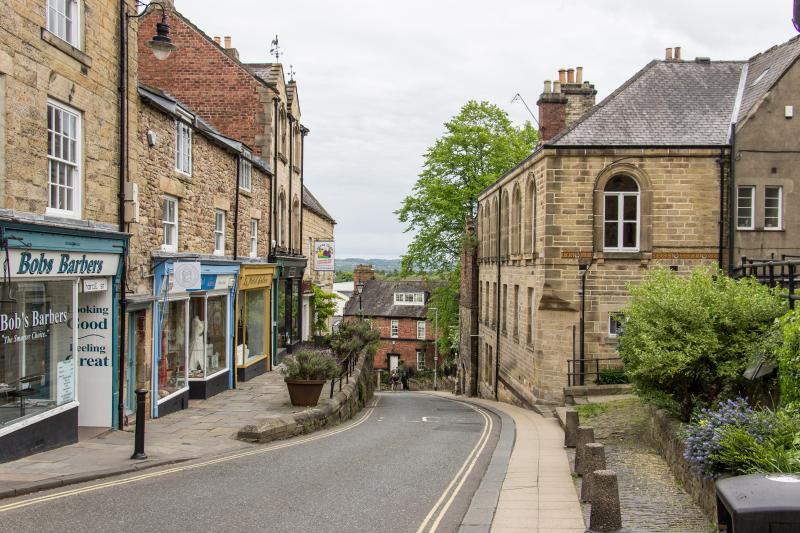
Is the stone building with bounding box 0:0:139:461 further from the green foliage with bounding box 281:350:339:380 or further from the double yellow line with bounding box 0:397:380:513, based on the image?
the green foliage with bounding box 281:350:339:380

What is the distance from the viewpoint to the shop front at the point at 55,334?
1084 cm

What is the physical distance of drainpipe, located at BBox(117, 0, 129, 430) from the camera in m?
14.1

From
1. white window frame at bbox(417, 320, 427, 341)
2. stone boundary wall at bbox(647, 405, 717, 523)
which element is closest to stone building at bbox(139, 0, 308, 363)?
stone boundary wall at bbox(647, 405, 717, 523)

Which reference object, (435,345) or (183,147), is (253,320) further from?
(435,345)

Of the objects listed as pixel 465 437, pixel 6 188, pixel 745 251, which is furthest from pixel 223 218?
pixel 745 251

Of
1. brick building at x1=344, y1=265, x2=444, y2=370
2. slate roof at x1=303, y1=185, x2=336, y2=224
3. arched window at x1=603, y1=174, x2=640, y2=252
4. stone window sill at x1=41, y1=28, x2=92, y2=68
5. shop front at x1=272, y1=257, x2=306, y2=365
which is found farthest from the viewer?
brick building at x1=344, y1=265, x2=444, y2=370

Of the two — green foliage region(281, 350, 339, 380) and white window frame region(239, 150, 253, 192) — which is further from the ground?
white window frame region(239, 150, 253, 192)

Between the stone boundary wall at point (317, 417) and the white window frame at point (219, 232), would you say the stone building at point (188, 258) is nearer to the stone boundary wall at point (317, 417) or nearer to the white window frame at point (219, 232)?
the white window frame at point (219, 232)

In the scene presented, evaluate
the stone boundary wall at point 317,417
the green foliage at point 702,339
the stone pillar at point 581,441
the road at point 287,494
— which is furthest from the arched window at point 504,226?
the stone pillar at point 581,441

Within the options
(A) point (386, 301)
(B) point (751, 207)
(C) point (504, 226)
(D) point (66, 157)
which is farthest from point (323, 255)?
(A) point (386, 301)

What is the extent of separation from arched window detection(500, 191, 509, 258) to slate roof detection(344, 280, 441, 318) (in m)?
34.8

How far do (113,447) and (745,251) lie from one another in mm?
17329

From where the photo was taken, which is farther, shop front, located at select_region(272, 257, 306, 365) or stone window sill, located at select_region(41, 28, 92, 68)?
shop front, located at select_region(272, 257, 306, 365)

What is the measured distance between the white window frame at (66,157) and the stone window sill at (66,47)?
0.85m
